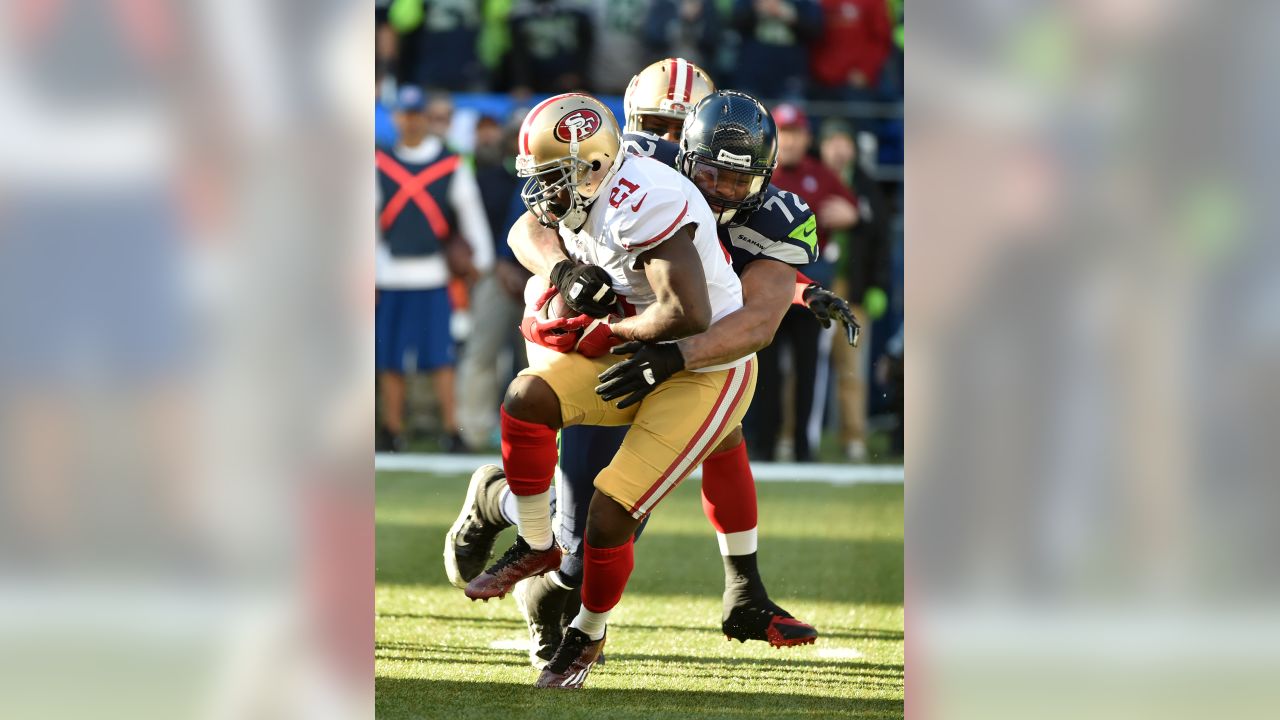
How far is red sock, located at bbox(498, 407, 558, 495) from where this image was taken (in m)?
3.28

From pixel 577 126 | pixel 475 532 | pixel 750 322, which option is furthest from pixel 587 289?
pixel 475 532

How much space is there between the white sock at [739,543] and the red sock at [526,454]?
0.58m

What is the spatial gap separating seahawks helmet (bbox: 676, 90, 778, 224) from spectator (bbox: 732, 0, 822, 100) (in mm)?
4954

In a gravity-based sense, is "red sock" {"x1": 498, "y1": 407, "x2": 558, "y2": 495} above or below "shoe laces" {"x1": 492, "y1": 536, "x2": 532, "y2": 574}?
above

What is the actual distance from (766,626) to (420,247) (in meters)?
4.52

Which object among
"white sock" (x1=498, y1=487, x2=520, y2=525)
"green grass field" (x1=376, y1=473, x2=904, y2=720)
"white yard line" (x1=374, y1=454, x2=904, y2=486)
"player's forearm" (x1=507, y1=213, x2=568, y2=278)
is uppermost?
"player's forearm" (x1=507, y1=213, x2=568, y2=278)

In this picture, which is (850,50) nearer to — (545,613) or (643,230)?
(545,613)

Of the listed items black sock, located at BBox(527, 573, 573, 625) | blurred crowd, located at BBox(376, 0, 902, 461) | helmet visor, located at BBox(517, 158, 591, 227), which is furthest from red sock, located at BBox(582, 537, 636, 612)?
blurred crowd, located at BBox(376, 0, 902, 461)

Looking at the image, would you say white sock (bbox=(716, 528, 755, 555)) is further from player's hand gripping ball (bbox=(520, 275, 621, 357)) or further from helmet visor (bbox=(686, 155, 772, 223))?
helmet visor (bbox=(686, 155, 772, 223))
